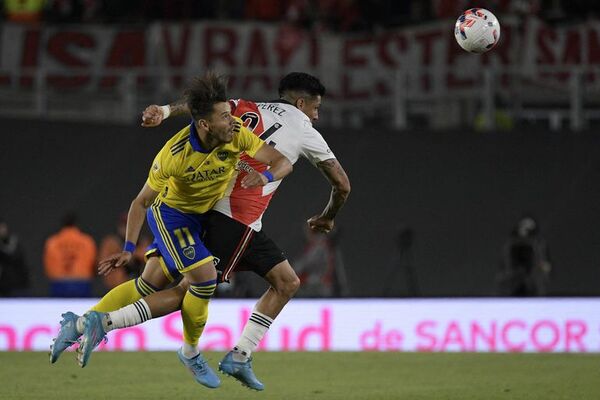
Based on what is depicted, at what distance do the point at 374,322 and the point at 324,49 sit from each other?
229 inches

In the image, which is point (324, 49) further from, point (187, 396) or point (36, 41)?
point (187, 396)

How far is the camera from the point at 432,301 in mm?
14719

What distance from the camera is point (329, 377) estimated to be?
11.0 meters

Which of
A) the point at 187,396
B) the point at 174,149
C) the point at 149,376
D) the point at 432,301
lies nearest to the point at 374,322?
the point at 432,301

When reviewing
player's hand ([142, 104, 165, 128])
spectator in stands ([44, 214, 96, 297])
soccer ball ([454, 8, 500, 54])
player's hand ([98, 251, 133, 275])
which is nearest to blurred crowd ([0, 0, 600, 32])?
spectator in stands ([44, 214, 96, 297])

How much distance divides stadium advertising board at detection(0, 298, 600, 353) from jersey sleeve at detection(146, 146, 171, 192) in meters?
5.90

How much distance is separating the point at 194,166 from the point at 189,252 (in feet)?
2.03

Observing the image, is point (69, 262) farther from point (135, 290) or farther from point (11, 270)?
point (135, 290)

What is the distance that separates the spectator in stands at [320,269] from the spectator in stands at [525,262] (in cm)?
230

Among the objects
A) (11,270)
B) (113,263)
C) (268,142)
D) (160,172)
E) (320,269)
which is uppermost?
(268,142)

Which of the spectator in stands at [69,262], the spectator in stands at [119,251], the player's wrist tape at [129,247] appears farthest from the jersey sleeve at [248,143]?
the spectator in stands at [69,262]

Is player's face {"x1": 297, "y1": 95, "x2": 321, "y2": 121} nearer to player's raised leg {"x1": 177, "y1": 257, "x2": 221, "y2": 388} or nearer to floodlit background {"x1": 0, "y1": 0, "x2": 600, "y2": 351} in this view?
player's raised leg {"x1": 177, "y1": 257, "x2": 221, "y2": 388}

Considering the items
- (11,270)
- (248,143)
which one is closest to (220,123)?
(248,143)

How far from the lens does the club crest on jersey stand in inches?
346
